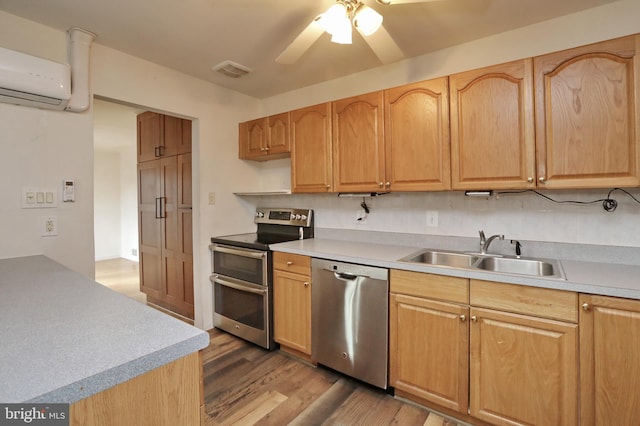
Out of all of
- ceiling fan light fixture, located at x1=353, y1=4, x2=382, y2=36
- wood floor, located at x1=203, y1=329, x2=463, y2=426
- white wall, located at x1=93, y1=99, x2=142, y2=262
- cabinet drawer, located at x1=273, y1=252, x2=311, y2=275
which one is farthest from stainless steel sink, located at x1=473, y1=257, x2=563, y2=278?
white wall, located at x1=93, y1=99, x2=142, y2=262

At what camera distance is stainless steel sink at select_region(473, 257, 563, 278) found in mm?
1811

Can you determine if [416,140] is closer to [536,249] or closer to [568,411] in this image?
[536,249]

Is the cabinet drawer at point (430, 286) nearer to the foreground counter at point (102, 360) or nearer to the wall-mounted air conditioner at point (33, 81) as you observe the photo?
the foreground counter at point (102, 360)

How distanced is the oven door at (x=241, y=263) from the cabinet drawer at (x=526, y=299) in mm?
1566

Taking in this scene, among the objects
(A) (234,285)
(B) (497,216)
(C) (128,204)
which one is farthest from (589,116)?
(C) (128,204)

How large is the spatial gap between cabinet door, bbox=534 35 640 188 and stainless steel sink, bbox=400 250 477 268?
2.13 feet

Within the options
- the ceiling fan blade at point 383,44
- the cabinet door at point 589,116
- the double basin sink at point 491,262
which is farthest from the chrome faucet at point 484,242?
the ceiling fan blade at point 383,44

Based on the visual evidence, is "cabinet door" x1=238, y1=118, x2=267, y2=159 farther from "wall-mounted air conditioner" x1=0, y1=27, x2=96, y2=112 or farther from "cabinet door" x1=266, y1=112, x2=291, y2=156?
"wall-mounted air conditioner" x1=0, y1=27, x2=96, y2=112

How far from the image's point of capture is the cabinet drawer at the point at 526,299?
1405 millimetres

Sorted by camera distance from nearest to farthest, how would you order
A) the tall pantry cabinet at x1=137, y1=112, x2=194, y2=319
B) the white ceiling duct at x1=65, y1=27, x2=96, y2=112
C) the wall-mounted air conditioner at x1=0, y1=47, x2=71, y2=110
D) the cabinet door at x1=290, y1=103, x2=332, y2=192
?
the wall-mounted air conditioner at x1=0, y1=47, x2=71, y2=110 → the white ceiling duct at x1=65, y1=27, x2=96, y2=112 → the cabinet door at x1=290, y1=103, x2=332, y2=192 → the tall pantry cabinet at x1=137, y1=112, x2=194, y2=319

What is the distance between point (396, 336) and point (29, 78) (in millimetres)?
2578

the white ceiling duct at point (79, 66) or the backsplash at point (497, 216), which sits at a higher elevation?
the white ceiling duct at point (79, 66)

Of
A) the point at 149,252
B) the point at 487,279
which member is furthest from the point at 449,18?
the point at 149,252

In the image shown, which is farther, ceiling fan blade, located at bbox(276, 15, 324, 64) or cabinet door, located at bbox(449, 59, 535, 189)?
cabinet door, located at bbox(449, 59, 535, 189)
